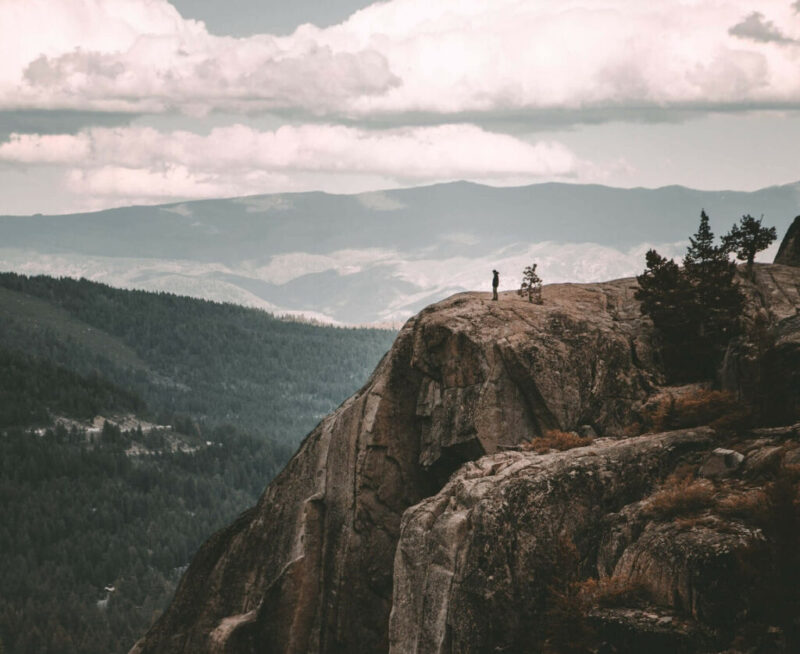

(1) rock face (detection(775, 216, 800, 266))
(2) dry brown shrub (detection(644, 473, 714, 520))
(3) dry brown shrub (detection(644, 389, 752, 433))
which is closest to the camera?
(2) dry brown shrub (detection(644, 473, 714, 520))

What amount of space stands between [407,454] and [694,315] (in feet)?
49.4

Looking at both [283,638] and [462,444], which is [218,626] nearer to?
[283,638]

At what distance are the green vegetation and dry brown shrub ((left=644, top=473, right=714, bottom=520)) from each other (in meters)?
16.9

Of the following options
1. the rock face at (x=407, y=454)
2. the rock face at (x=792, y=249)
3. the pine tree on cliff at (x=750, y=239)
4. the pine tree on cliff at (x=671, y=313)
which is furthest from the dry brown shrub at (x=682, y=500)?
the rock face at (x=792, y=249)

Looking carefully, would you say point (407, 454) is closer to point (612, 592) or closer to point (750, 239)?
point (612, 592)

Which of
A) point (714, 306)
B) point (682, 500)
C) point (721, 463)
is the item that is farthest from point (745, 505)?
point (714, 306)

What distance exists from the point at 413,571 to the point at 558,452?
7.32 m

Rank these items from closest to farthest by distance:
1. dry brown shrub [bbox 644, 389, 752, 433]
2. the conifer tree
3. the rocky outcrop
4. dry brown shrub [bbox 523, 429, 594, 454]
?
the rocky outcrop, dry brown shrub [bbox 644, 389, 752, 433], dry brown shrub [bbox 523, 429, 594, 454], the conifer tree

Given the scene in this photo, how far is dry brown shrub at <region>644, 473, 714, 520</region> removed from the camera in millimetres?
32688

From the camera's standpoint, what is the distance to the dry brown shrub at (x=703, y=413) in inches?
1499

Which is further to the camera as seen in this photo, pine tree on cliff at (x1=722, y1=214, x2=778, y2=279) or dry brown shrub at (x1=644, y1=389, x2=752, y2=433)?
pine tree on cliff at (x1=722, y1=214, x2=778, y2=279)

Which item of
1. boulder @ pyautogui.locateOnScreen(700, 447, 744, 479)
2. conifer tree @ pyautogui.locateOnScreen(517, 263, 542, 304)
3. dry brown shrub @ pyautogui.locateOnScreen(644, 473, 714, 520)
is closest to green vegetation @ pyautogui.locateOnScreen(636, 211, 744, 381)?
conifer tree @ pyautogui.locateOnScreen(517, 263, 542, 304)

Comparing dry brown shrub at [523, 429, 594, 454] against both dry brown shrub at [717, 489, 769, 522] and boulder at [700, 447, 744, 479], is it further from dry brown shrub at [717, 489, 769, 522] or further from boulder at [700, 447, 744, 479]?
dry brown shrub at [717, 489, 769, 522]

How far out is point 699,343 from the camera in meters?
50.9
